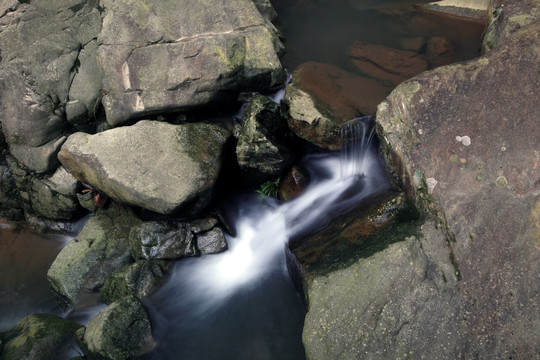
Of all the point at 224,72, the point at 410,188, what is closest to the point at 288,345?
the point at 410,188

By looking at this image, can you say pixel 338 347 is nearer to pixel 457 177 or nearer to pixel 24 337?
pixel 457 177

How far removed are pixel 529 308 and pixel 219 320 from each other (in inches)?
116

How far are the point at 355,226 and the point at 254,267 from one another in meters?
1.48

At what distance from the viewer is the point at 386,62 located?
573cm

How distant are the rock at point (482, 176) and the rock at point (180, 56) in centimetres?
193

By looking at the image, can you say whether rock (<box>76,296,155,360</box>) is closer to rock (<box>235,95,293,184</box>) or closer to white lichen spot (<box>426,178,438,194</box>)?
rock (<box>235,95,293,184</box>)

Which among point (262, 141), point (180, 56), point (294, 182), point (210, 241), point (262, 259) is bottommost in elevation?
A: point (262, 259)

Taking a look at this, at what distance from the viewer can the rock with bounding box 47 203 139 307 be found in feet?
16.9

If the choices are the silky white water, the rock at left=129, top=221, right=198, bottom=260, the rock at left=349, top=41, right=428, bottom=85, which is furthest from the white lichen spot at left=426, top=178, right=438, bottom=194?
the rock at left=129, top=221, right=198, bottom=260

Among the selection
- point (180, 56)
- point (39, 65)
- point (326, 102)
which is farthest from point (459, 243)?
point (39, 65)

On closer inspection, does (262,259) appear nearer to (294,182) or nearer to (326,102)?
(294,182)

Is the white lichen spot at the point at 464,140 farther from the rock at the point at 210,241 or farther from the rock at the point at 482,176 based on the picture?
the rock at the point at 210,241

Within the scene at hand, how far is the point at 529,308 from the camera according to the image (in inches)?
128

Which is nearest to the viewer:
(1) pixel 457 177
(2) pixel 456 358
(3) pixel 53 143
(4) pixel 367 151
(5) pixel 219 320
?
(2) pixel 456 358
